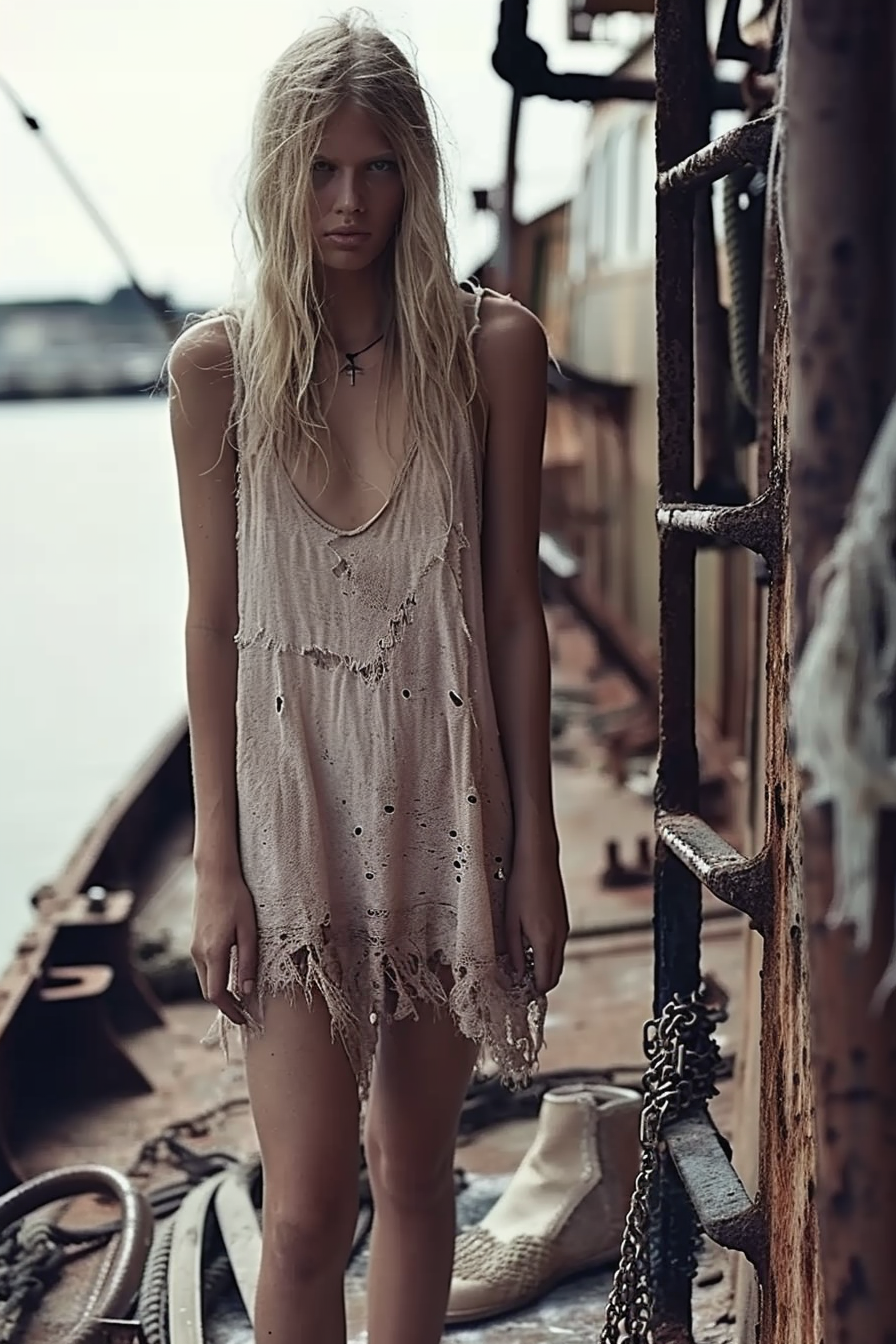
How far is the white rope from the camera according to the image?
1036mm

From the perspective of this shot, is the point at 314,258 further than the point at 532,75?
No

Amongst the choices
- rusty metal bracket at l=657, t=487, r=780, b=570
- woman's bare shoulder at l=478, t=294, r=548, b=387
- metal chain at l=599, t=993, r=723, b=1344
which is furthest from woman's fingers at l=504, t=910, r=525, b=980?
woman's bare shoulder at l=478, t=294, r=548, b=387

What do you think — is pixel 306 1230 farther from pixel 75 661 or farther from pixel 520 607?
pixel 75 661

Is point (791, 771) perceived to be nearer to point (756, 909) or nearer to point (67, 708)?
point (756, 909)

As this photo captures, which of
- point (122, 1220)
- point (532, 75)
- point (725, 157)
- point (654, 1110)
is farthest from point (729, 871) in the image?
point (532, 75)

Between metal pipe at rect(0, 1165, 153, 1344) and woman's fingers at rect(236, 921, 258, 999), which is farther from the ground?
woman's fingers at rect(236, 921, 258, 999)

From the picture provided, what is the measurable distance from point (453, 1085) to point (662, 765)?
0.50m

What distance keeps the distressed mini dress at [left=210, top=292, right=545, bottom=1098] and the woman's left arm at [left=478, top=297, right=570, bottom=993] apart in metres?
A: 0.03

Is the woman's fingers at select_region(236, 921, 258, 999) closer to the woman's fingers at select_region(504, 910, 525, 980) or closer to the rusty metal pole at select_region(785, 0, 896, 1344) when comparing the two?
the woman's fingers at select_region(504, 910, 525, 980)

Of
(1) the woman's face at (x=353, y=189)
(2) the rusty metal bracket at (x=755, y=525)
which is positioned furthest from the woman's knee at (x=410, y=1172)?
(1) the woman's face at (x=353, y=189)

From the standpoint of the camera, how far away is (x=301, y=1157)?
77.0 inches

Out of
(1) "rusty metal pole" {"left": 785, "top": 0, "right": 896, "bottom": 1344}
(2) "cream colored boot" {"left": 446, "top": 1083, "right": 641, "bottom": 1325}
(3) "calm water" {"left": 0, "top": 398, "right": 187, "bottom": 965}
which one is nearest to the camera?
(1) "rusty metal pole" {"left": 785, "top": 0, "right": 896, "bottom": 1344}

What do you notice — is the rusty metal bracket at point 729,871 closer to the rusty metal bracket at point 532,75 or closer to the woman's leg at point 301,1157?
A: the woman's leg at point 301,1157

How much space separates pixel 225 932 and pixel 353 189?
840 mm
